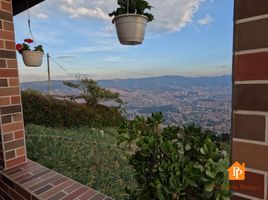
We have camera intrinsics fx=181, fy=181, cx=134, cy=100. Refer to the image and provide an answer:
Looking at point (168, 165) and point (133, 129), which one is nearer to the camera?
point (168, 165)

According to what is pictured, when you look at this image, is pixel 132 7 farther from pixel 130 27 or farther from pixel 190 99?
pixel 190 99

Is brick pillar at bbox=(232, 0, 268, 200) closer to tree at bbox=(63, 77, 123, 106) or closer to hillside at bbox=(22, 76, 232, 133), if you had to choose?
hillside at bbox=(22, 76, 232, 133)

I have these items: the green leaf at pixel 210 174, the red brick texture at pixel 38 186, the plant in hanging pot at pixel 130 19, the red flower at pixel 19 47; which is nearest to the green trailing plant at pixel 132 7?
the plant in hanging pot at pixel 130 19

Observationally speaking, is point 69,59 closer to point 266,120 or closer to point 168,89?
point 168,89

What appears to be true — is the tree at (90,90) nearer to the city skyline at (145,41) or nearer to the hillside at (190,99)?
the city skyline at (145,41)

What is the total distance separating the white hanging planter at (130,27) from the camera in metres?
1.11

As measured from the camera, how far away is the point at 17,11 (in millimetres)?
2230

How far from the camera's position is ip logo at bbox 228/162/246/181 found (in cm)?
45

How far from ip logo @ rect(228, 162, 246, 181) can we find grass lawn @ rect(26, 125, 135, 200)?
3.49 ft

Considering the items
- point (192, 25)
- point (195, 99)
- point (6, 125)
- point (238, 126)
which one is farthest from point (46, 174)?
point (192, 25)

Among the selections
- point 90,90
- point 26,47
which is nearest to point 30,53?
point 26,47

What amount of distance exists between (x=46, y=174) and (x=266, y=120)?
5.10 feet

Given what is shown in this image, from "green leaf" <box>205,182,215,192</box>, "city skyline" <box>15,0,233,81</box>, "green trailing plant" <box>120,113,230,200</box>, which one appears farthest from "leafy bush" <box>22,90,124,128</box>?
"green leaf" <box>205,182,215,192</box>

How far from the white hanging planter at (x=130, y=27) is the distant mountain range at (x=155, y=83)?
596mm
